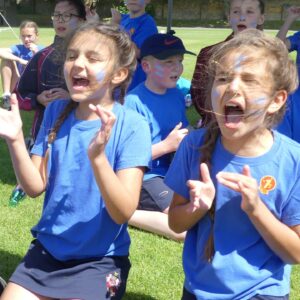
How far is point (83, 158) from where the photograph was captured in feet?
8.10

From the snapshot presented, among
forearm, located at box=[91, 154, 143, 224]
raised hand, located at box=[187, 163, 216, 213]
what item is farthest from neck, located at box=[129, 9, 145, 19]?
raised hand, located at box=[187, 163, 216, 213]

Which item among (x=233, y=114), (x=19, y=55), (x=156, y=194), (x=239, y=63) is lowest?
(x=19, y=55)

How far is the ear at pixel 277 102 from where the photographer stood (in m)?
2.14

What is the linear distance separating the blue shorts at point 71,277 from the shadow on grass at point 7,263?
98cm

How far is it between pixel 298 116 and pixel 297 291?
138cm

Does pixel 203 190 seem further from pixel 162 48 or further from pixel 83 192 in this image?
pixel 162 48

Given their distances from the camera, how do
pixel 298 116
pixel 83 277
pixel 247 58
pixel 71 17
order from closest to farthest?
pixel 247 58 < pixel 83 277 < pixel 298 116 < pixel 71 17

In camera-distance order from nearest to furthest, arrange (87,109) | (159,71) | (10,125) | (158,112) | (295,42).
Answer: (10,125), (87,109), (158,112), (159,71), (295,42)

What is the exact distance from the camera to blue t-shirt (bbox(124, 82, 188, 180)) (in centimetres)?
395

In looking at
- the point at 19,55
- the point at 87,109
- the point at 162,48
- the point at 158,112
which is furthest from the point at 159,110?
the point at 19,55

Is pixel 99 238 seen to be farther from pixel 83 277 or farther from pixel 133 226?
pixel 133 226

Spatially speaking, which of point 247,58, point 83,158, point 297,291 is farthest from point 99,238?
point 297,291

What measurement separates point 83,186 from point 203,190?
2.13 ft

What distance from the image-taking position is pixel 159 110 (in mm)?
3990
